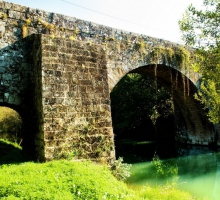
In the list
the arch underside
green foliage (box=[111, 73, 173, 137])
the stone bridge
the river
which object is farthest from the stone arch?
the stone bridge

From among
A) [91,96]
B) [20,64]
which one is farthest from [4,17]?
[91,96]

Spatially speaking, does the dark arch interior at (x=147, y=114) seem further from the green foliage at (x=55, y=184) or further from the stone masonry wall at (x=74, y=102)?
the green foliage at (x=55, y=184)

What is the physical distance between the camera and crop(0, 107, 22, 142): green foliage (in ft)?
34.5

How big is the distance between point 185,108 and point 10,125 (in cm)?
924

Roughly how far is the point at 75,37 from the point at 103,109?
2354mm

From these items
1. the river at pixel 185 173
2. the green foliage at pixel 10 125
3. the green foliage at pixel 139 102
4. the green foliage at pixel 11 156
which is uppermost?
the green foliage at pixel 139 102

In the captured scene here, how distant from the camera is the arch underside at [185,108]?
10633mm

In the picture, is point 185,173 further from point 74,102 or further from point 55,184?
point 55,184

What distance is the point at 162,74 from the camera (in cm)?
1072

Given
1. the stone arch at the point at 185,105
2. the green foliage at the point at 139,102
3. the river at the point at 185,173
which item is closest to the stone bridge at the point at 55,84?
the river at the point at 185,173

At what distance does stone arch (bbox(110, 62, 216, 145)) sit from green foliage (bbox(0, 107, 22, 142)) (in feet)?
20.0

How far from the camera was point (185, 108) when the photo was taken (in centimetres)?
1340

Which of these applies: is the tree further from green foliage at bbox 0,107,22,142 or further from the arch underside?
green foliage at bbox 0,107,22,142

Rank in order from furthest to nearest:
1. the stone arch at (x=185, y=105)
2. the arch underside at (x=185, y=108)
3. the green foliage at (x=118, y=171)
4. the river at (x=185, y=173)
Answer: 1. the arch underside at (x=185, y=108)
2. the stone arch at (x=185, y=105)
3. the river at (x=185, y=173)
4. the green foliage at (x=118, y=171)
